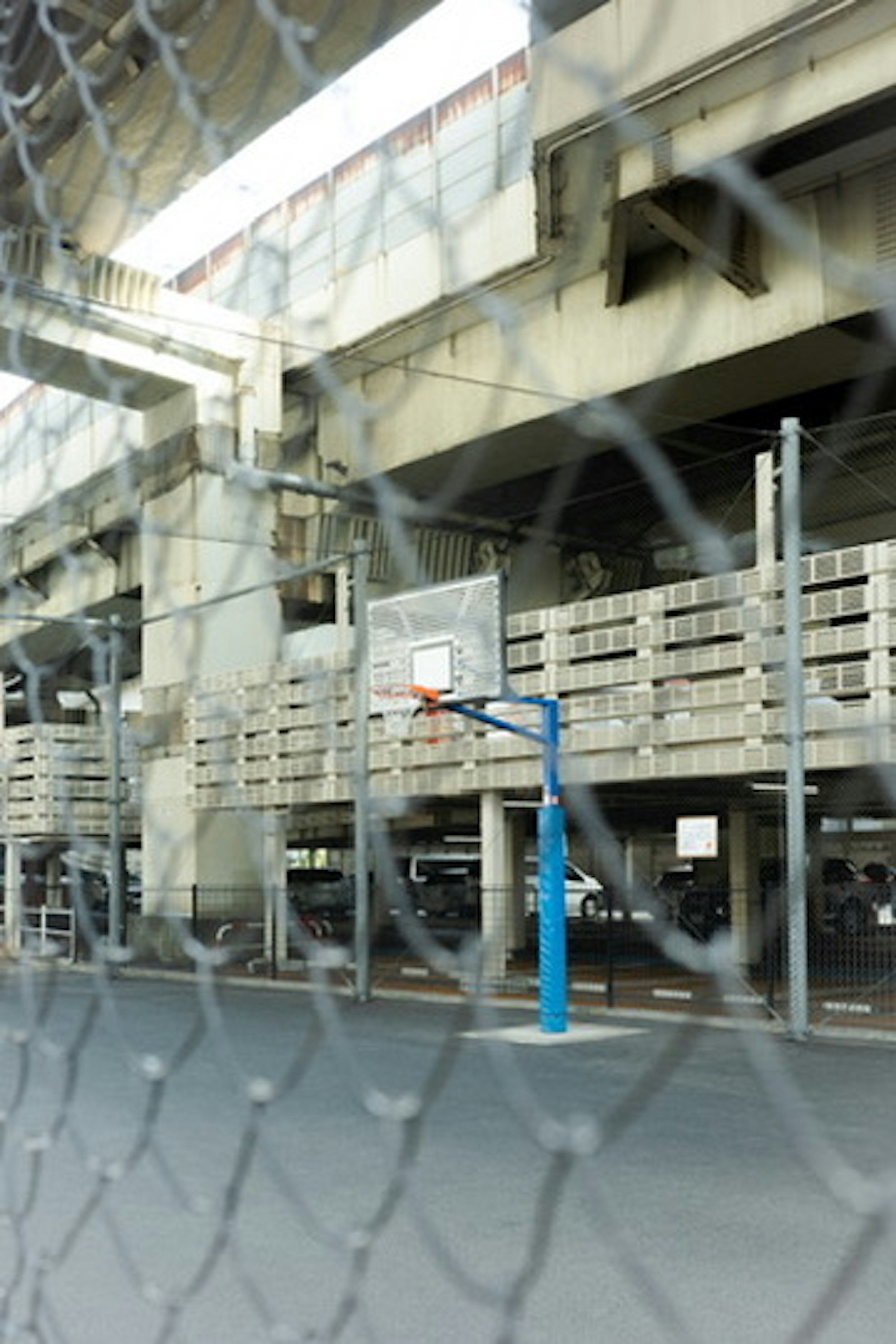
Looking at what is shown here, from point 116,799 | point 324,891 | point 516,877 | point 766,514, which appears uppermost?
point 766,514

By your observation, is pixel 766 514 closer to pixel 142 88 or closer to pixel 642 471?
pixel 642 471

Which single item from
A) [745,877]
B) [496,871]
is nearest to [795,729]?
[496,871]

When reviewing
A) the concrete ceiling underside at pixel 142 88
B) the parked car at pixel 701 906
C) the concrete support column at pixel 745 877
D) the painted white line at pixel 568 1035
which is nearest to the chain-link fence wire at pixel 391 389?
the concrete ceiling underside at pixel 142 88

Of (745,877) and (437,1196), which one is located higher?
(745,877)

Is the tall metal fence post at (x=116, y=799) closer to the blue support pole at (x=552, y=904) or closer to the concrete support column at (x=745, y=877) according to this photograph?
the blue support pole at (x=552, y=904)

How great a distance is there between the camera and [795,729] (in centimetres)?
284

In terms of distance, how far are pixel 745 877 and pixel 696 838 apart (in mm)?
3187

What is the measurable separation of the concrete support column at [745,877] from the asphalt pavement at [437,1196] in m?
2.48

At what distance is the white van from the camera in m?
8.66

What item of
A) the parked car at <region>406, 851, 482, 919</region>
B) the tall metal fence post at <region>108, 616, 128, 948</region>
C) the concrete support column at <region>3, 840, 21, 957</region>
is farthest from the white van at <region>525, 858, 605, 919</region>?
the concrete support column at <region>3, 840, 21, 957</region>

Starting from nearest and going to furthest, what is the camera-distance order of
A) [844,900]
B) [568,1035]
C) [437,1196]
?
[437,1196], [568,1035], [844,900]

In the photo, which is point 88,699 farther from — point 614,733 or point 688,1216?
point 614,733

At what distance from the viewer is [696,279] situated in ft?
1.77

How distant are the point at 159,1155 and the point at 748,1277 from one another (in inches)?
46.7
